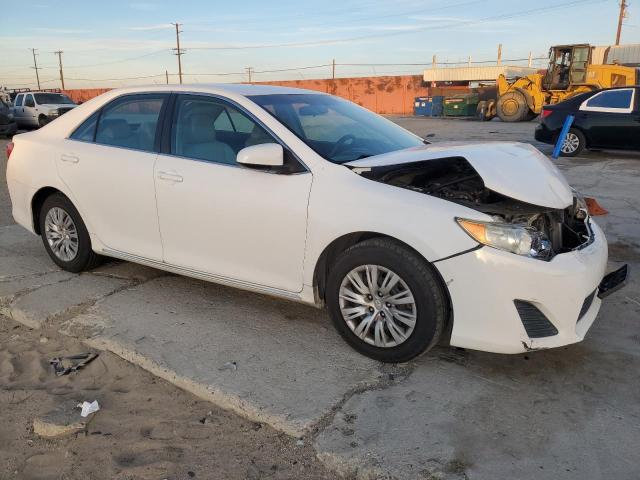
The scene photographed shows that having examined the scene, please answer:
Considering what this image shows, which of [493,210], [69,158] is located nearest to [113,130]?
[69,158]

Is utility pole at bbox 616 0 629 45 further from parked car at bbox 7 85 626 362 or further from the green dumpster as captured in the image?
parked car at bbox 7 85 626 362

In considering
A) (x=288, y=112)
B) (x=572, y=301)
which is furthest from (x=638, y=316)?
(x=288, y=112)

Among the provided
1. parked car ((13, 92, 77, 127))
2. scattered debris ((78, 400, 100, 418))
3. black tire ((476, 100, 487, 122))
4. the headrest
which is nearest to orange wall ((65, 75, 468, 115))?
black tire ((476, 100, 487, 122))

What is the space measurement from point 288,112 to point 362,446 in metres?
2.23

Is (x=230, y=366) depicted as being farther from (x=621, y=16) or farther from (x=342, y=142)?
(x=621, y=16)

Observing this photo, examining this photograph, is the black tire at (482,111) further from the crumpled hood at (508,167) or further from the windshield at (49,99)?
the crumpled hood at (508,167)

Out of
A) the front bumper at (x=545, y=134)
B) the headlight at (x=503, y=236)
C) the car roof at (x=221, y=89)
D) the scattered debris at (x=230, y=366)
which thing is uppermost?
the car roof at (x=221, y=89)

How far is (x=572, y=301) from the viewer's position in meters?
2.79

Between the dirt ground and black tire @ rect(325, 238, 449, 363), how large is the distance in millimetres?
821

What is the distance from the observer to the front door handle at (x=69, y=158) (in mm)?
4273

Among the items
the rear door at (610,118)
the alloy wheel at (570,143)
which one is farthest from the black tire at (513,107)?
the rear door at (610,118)

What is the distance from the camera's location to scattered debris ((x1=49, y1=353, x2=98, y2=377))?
318 cm

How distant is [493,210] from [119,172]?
2675mm

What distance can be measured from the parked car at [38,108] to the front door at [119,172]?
1983cm
